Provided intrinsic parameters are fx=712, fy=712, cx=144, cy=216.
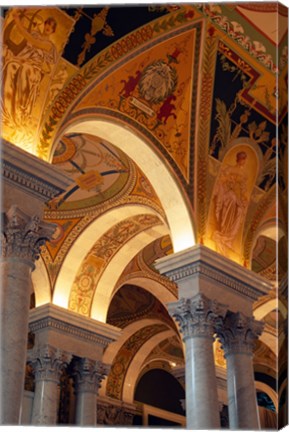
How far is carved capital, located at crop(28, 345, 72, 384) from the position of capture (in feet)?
32.9

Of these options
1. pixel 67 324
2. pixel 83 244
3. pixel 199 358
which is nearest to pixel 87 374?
pixel 67 324

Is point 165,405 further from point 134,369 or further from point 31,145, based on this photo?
point 31,145

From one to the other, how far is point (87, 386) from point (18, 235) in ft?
15.2

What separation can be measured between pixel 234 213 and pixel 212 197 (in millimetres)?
540

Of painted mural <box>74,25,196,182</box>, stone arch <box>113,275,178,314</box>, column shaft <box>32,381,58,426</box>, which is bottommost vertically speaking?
column shaft <box>32,381,58,426</box>

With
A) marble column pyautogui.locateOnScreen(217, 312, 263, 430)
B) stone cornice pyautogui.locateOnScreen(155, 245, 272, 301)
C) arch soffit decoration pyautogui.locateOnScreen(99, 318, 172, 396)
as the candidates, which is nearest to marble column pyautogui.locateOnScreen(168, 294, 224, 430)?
stone cornice pyautogui.locateOnScreen(155, 245, 272, 301)

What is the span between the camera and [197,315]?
853 cm

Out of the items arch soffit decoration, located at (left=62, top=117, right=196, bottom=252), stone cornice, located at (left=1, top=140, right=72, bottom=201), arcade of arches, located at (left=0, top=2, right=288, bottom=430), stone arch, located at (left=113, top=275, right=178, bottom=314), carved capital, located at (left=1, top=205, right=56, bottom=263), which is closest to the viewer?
carved capital, located at (left=1, top=205, right=56, bottom=263)

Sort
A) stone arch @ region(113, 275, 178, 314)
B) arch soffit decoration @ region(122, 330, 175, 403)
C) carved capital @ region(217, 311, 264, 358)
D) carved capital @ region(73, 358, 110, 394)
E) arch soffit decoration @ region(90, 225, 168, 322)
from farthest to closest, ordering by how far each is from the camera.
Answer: arch soffit decoration @ region(122, 330, 175, 403) < stone arch @ region(113, 275, 178, 314) < arch soffit decoration @ region(90, 225, 168, 322) < carved capital @ region(73, 358, 110, 394) < carved capital @ region(217, 311, 264, 358)

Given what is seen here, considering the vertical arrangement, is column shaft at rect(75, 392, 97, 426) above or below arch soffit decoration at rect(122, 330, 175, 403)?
below

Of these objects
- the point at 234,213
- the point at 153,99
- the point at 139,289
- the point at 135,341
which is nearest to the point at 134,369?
the point at 135,341

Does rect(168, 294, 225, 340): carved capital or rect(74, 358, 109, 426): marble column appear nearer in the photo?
rect(168, 294, 225, 340): carved capital

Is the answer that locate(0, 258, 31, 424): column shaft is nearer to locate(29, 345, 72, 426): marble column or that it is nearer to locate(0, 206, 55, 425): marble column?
locate(0, 206, 55, 425): marble column

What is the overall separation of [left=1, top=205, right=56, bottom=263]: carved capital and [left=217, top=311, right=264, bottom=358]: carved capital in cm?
321
